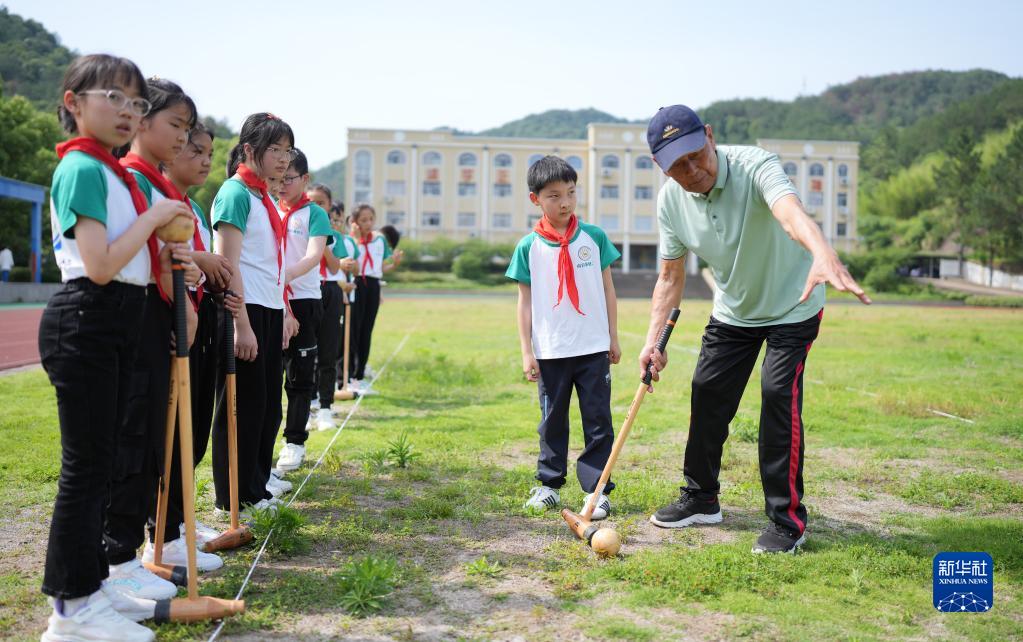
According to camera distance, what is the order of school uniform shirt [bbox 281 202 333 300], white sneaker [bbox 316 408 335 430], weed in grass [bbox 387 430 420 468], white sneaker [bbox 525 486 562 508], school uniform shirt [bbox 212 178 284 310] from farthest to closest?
white sneaker [bbox 316 408 335 430] < school uniform shirt [bbox 281 202 333 300] < weed in grass [bbox 387 430 420 468] < white sneaker [bbox 525 486 562 508] < school uniform shirt [bbox 212 178 284 310]

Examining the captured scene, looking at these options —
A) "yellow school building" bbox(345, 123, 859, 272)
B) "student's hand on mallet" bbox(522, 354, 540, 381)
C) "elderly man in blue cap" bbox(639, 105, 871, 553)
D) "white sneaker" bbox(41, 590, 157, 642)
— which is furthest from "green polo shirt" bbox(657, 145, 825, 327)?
"yellow school building" bbox(345, 123, 859, 272)

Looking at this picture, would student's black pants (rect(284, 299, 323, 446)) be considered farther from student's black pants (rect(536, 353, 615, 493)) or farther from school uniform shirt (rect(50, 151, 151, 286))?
school uniform shirt (rect(50, 151, 151, 286))

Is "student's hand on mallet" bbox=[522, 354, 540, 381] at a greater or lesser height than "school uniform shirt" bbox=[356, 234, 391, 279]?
lesser

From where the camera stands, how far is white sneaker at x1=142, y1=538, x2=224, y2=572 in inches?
151

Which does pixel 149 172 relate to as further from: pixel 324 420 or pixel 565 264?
pixel 324 420

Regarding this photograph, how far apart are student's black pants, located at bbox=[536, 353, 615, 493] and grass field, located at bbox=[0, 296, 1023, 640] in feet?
0.78

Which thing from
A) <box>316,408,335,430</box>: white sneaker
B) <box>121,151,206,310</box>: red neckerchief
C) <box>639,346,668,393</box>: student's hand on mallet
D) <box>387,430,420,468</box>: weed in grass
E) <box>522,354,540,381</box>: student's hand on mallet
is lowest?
<box>316,408,335,430</box>: white sneaker

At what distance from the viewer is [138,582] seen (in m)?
3.43

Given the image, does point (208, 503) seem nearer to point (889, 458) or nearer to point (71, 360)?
point (71, 360)

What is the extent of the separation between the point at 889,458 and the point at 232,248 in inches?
191

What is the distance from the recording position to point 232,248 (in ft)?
14.6

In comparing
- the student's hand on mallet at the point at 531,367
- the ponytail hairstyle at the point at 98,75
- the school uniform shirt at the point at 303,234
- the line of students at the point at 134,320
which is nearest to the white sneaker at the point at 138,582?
the line of students at the point at 134,320

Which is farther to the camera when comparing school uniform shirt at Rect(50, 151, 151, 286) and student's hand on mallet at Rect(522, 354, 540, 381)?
student's hand on mallet at Rect(522, 354, 540, 381)

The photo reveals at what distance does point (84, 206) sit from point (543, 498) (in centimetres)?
301
